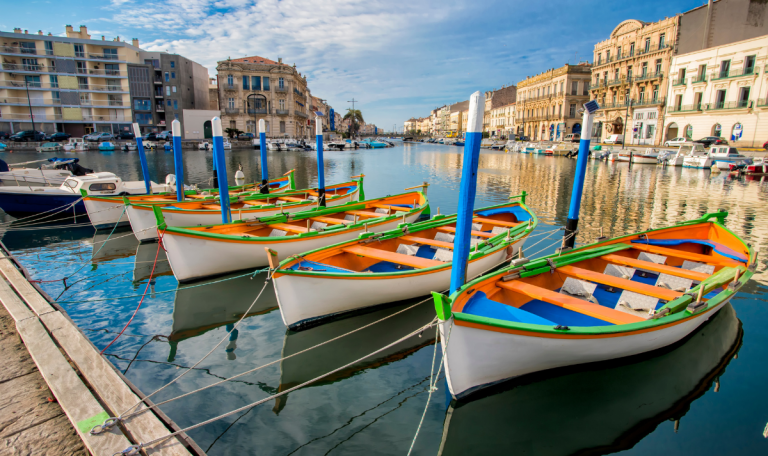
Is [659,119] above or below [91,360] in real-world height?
above

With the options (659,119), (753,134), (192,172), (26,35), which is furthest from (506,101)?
(26,35)

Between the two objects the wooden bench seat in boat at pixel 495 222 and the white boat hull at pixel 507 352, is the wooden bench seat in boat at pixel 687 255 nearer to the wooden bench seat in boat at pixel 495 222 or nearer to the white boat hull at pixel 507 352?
the wooden bench seat in boat at pixel 495 222

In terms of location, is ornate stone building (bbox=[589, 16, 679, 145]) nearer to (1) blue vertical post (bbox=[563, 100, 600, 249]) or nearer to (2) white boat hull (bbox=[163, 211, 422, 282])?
(1) blue vertical post (bbox=[563, 100, 600, 249])

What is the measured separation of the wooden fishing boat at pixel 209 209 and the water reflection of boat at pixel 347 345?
4494 mm

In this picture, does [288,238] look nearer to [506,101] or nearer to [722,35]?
[722,35]

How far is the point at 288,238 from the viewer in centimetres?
873

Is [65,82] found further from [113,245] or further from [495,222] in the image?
[495,222]

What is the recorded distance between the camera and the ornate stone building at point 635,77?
46656mm

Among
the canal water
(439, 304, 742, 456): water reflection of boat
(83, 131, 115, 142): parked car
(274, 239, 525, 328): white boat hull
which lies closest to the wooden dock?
the canal water

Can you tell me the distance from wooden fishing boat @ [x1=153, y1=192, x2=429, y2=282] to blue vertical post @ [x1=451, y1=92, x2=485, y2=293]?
4548 millimetres

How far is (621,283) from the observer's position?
5977 mm

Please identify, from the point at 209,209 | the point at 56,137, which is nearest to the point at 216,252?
the point at 209,209

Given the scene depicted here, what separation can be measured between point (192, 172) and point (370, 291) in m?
31.2

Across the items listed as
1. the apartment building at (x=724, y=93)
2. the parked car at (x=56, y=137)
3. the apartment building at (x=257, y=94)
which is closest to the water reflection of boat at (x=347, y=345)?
the apartment building at (x=724, y=93)
